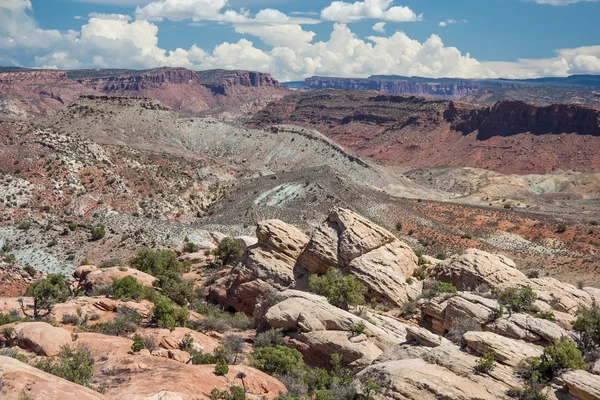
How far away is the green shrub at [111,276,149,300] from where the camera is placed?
2591 cm

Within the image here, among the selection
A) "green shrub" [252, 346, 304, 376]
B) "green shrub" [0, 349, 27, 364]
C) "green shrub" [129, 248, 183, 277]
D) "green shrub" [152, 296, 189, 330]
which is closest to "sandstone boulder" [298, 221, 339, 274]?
"green shrub" [152, 296, 189, 330]

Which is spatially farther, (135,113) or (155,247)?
(135,113)

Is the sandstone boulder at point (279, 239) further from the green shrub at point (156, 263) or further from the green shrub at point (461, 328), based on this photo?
the green shrub at point (461, 328)

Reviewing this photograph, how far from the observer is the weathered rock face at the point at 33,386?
37.5ft

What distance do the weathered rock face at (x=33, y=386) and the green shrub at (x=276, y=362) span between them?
7.66 m

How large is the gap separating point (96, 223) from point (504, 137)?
5420 inches

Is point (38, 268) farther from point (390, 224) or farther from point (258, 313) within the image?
point (390, 224)

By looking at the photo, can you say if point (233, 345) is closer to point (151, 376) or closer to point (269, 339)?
point (269, 339)

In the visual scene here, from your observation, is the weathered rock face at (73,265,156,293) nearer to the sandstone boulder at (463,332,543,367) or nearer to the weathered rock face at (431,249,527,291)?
the weathered rock face at (431,249,527,291)

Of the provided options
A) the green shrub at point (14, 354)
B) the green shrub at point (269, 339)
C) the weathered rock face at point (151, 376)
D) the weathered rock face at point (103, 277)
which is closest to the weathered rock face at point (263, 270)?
the weathered rock face at point (103, 277)

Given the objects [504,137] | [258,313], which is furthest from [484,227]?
[504,137]

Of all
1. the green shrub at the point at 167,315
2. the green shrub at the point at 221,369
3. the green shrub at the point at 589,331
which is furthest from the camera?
the green shrub at the point at 167,315

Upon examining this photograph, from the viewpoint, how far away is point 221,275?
3341 centimetres

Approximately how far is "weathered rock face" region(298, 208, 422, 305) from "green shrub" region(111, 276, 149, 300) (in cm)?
950
